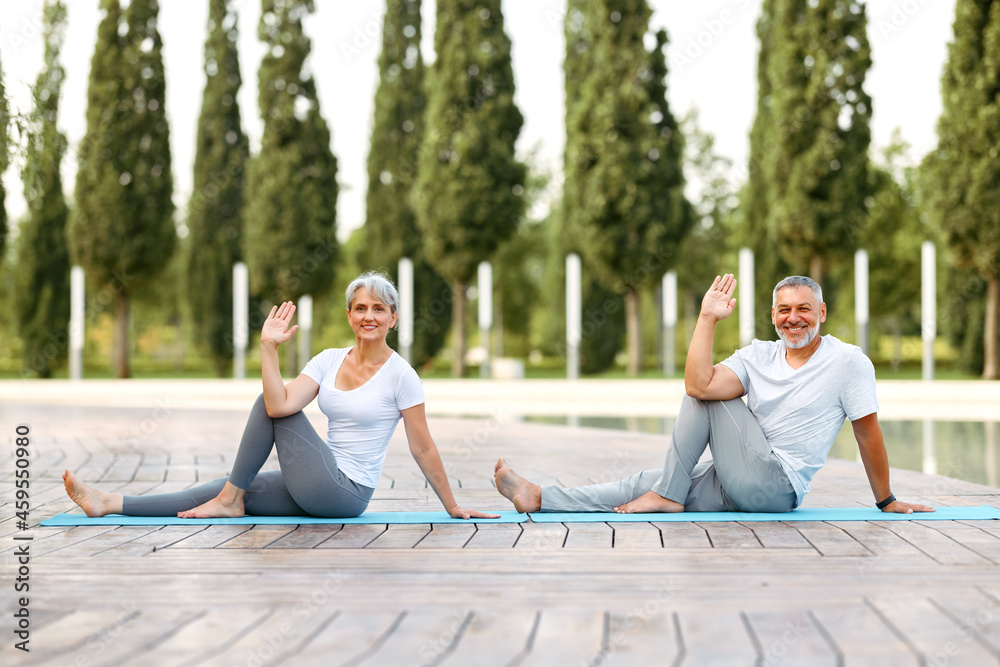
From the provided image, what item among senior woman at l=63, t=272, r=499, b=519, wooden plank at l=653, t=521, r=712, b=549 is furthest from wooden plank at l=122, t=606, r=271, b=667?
wooden plank at l=653, t=521, r=712, b=549

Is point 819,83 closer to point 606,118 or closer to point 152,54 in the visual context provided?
point 606,118

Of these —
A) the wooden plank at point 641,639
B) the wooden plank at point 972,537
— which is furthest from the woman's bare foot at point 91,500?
the wooden plank at point 972,537

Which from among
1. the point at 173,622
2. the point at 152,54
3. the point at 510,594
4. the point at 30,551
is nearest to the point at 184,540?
the point at 30,551

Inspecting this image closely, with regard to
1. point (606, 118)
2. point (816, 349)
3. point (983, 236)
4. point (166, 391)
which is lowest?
point (166, 391)

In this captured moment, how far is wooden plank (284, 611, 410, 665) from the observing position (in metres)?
2.39

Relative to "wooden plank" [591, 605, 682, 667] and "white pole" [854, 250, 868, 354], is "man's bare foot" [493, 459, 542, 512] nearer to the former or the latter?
"wooden plank" [591, 605, 682, 667]

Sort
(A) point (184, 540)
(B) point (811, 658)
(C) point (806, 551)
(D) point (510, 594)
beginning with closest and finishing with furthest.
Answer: (B) point (811, 658)
(D) point (510, 594)
(C) point (806, 551)
(A) point (184, 540)

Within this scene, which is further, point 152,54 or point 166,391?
point 152,54

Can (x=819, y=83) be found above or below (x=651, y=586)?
above

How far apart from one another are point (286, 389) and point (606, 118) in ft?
63.0

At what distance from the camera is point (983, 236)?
65.7ft

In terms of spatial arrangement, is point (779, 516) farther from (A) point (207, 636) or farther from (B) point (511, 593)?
(A) point (207, 636)

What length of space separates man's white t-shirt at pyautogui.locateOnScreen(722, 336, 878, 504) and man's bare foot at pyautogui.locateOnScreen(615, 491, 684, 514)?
545mm

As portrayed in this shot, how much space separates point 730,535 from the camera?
400 centimetres
